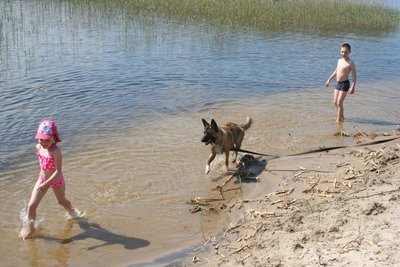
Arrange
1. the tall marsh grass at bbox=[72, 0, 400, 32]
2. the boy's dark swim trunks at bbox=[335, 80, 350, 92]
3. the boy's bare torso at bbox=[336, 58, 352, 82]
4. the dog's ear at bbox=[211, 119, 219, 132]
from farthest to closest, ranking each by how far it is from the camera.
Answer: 1. the tall marsh grass at bbox=[72, 0, 400, 32]
2. the boy's dark swim trunks at bbox=[335, 80, 350, 92]
3. the boy's bare torso at bbox=[336, 58, 352, 82]
4. the dog's ear at bbox=[211, 119, 219, 132]

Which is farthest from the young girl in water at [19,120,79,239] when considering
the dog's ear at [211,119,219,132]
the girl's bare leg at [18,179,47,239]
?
the dog's ear at [211,119,219,132]

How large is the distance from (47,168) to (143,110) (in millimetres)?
5602

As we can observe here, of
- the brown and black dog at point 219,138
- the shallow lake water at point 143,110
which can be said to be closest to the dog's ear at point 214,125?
the brown and black dog at point 219,138

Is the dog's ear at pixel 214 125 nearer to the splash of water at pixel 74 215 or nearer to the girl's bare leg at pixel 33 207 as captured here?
the splash of water at pixel 74 215

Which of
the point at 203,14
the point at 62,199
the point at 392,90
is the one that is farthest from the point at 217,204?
the point at 203,14

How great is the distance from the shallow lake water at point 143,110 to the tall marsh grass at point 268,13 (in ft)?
6.54

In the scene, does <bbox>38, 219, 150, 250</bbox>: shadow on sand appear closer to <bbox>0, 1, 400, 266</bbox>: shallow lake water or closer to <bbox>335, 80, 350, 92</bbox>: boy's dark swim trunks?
<bbox>0, 1, 400, 266</bbox>: shallow lake water

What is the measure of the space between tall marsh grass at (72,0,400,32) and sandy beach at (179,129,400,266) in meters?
16.3

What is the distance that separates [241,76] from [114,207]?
9065 mm

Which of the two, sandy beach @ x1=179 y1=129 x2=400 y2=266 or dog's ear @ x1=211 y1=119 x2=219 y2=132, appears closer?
sandy beach @ x1=179 y1=129 x2=400 y2=266

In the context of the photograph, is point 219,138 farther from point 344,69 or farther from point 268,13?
point 268,13

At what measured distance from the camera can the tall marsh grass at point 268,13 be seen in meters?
23.7

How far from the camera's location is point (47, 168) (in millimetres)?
5574

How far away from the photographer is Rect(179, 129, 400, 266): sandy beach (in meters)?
4.38
